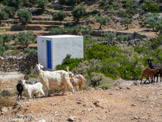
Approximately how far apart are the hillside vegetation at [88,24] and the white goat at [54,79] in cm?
857

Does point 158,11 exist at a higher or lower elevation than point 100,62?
higher

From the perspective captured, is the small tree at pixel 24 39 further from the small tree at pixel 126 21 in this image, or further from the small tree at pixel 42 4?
the small tree at pixel 42 4

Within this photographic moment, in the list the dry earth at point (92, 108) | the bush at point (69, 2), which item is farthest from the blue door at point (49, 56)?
the bush at point (69, 2)

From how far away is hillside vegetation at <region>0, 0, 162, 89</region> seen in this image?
23.7 meters

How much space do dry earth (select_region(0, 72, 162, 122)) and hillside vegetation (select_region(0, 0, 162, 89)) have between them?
9.69 meters

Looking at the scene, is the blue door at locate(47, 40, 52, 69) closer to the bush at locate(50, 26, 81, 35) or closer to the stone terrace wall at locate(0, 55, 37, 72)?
the stone terrace wall at locate(0, 55, 37, 72)

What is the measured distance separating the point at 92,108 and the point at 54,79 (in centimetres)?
224

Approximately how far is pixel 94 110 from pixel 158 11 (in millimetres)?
51129

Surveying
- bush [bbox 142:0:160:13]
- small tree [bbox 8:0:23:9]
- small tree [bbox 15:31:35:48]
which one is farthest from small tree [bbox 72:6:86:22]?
small tree [bbox 15:31:35:48]

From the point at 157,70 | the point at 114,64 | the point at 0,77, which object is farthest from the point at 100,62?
the point at 0,77

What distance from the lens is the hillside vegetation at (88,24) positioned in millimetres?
23688

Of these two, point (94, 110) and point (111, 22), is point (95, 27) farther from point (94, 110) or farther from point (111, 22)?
point (94, 110)

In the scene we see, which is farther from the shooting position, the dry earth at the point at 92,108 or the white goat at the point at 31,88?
the white goat at the point at 31,88

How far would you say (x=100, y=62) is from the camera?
56.5ft
